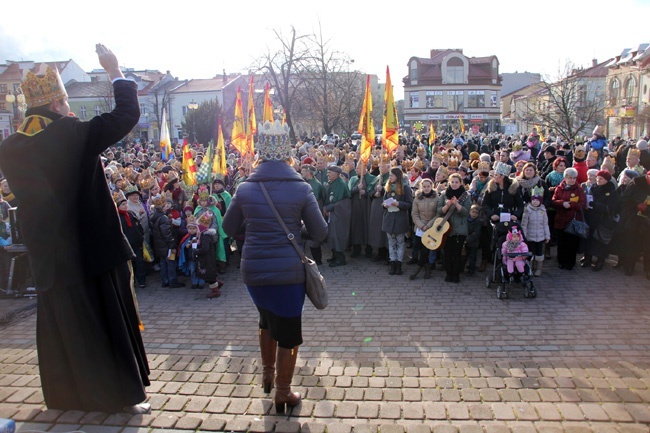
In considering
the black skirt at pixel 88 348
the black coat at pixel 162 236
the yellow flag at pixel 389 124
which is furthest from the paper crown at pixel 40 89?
the yellow flag at pixel 389 124

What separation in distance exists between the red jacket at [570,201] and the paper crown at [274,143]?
616 cm

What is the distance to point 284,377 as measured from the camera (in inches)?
150

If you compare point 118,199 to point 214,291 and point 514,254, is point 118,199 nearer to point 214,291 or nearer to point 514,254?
point 214,291

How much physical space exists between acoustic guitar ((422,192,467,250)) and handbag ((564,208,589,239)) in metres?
1.89

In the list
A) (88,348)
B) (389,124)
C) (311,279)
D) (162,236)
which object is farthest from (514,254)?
(88,348)

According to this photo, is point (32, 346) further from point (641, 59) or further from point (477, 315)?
point (641, 59)

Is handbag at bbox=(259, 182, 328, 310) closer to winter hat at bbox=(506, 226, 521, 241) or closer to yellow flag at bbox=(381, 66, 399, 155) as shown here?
winter hat at bbox=(506, 226, 521, 241)

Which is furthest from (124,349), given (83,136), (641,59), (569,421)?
(641,59)

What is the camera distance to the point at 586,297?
706cm

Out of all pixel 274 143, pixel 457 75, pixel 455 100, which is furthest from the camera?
pixel 455 100

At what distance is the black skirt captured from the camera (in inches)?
138

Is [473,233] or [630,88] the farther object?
[630,88]

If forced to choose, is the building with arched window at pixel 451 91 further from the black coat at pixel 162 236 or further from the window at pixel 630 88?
→ the black coat at pixel 162 236

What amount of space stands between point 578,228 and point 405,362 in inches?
189
